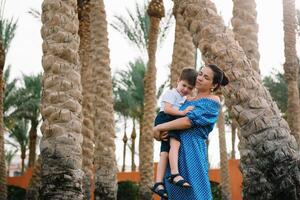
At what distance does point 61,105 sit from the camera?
598 centimetres

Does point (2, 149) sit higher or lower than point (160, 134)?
higher

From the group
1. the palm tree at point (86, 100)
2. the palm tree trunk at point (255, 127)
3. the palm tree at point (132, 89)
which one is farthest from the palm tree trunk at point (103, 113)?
the palm tree at point (132, 89)

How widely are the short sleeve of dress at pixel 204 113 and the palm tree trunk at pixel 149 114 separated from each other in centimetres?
1064

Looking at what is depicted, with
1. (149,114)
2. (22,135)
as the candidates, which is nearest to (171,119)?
(149,114)

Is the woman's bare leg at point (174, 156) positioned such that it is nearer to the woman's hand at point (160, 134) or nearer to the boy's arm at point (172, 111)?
the woman's hand at point (160, 134)

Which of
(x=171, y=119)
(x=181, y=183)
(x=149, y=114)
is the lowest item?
(x=181, y=183)

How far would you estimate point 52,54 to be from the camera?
20.4ft

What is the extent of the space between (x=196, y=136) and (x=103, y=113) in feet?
19.9

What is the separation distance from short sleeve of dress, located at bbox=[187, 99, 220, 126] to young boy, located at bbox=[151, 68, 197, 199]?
3.3 inches

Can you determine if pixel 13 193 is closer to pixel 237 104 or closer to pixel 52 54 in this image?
pixel 52 54

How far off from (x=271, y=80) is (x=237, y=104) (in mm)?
21337

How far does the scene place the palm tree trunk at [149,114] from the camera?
567 inches

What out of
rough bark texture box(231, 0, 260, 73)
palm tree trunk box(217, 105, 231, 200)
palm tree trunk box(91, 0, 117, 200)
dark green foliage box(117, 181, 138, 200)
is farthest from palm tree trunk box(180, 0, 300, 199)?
dark green foliage box(117, 181, 138, 200)

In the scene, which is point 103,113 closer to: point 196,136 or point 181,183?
point 196,136
